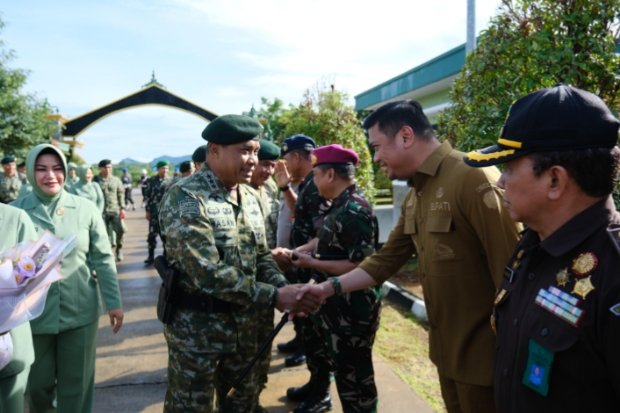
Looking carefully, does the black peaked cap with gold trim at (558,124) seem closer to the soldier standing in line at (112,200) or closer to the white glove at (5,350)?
the white glove at (5,350)

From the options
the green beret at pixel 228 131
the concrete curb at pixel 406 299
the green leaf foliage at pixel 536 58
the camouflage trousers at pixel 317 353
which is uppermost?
the green leaf foliage at pixel 536 58

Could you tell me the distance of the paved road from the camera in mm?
3912

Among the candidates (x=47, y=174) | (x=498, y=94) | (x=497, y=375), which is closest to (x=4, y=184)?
(x=47, y=174)

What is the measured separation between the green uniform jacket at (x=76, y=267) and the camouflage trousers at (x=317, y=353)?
1.56 meters

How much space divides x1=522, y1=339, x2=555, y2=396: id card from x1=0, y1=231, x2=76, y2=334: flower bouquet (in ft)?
6.89

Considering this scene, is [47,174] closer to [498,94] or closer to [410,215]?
[410,215]

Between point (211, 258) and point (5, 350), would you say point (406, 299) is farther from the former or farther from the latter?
point (5, 350)

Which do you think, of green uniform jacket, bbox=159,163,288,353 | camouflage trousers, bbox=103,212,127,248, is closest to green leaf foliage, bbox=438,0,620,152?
green uniform jacket, bbox=159,163,288,353

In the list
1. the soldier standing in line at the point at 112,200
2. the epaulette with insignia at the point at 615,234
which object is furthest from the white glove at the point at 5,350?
→ the soldier standing in line at the point at 112,200

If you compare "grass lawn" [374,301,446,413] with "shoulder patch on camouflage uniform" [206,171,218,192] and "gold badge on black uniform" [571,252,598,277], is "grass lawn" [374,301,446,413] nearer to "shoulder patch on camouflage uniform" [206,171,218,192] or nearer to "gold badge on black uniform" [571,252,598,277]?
"shoulder patch on camouflage uniform" [206,171,218,192]

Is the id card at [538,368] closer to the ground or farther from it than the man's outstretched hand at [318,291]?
farther from it

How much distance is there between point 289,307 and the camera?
2.88m

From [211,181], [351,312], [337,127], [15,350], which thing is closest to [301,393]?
[351,312]

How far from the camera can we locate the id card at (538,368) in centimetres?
128
